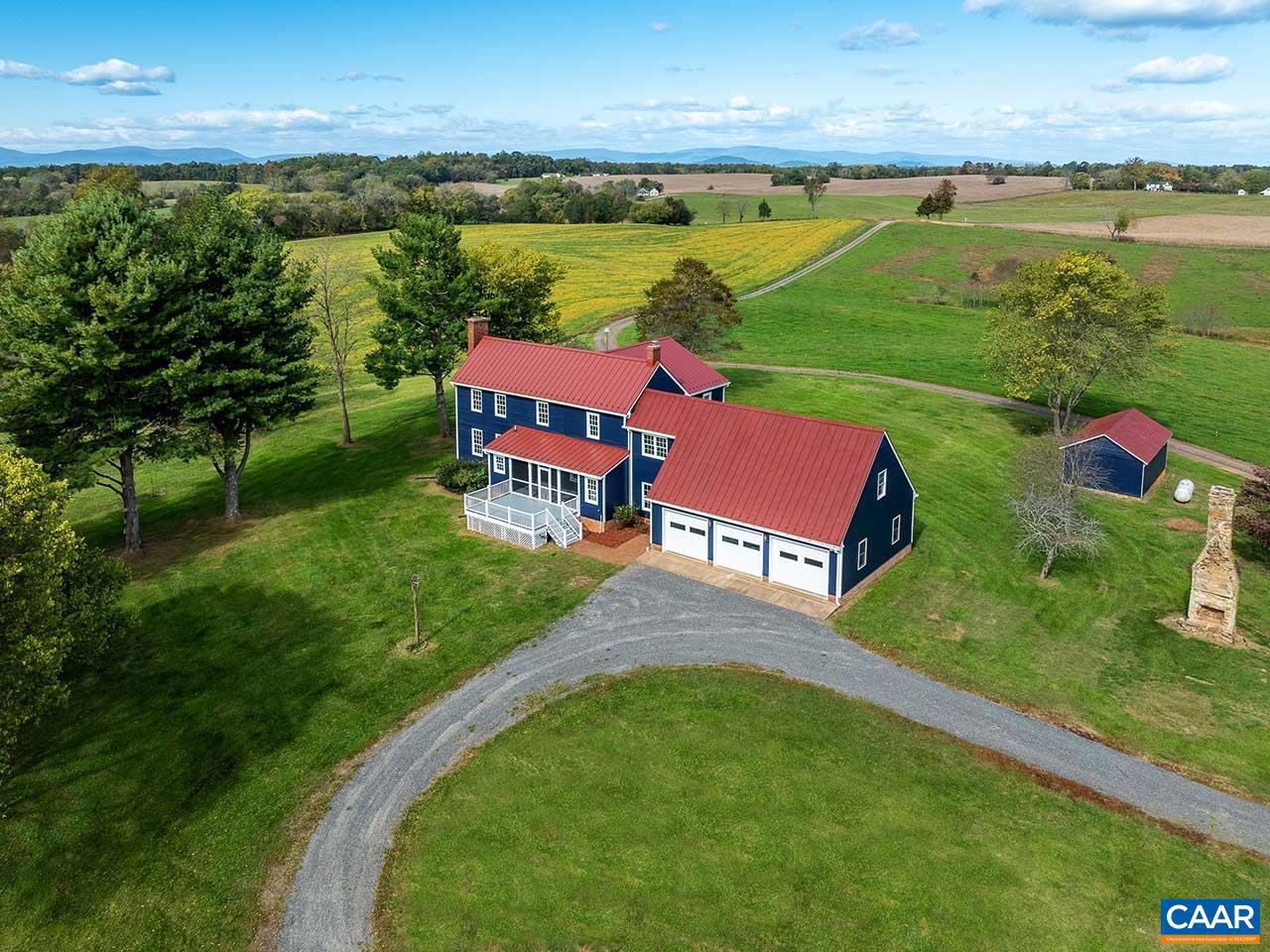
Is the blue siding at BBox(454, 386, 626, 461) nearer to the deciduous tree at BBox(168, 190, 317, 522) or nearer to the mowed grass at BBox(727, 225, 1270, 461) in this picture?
the deciduous tree at BBox(168, 190, 317, 522)

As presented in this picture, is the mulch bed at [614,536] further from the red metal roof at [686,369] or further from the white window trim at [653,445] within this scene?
the red metal roof at [686,369]

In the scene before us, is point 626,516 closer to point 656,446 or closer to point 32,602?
point 656,446

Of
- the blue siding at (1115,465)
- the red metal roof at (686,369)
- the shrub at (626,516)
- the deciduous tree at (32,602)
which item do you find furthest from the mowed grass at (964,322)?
the deciduous tree at (32,602)

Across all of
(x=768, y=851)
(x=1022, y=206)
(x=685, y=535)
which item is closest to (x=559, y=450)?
(x=685, y=535)

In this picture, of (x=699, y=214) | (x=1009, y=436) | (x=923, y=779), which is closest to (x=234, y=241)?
(x=923, y=779)

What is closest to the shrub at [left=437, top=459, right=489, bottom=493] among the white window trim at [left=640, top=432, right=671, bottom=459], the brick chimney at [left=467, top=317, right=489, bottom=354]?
the brick chimney at [left=467, top=317, right=489, bottom=354]
